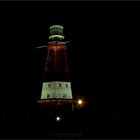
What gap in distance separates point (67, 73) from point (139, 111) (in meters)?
9.21

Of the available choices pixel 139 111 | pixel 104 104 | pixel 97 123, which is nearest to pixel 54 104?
pixel 104 104

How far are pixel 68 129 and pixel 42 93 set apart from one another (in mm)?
15679

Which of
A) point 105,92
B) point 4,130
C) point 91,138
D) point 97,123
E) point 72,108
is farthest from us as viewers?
point 105,92

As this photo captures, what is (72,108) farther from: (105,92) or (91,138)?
(91,138)

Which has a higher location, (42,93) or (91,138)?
(42,93)

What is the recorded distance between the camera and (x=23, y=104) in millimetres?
35938

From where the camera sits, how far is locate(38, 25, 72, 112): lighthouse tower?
115 ft

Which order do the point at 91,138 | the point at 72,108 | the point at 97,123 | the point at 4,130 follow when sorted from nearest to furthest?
the point at 91,138, the point at 4,130, the point at 97,123, the point at 72,108

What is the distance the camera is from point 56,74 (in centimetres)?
3522

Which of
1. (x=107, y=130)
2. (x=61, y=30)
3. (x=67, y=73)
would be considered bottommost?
(x=107, y=130)

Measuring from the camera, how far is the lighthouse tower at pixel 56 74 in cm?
3506

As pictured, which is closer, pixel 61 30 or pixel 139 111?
pixel 139 111

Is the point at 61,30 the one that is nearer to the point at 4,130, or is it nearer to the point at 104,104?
the point at 104,104

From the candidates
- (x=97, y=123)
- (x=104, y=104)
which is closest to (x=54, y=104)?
(x=104, y=104)
